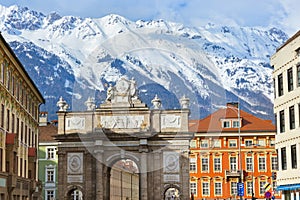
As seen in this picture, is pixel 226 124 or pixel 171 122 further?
pixel 226 124

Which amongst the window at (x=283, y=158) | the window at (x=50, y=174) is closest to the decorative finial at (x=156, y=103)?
the window at (x=50, y=174)

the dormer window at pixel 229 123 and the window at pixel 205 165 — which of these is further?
the dormer window at pixel 229 123

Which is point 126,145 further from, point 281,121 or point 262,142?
point 281,121

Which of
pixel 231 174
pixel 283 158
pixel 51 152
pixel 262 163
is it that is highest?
pixel 51 152

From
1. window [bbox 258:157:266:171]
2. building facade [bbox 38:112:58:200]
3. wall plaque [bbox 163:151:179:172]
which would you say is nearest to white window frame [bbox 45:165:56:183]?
building facade [bbox 38:112:58:200]

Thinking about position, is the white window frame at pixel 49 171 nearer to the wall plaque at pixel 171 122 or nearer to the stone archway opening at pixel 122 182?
the stone archway opening at pixel 122 182

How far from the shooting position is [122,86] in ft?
216

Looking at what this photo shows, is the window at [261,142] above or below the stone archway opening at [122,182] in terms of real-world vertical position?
above

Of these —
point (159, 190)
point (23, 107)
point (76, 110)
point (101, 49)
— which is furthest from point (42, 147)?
point (23, 107)

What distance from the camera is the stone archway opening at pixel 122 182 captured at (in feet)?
290

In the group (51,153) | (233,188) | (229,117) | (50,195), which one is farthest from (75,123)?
(233,188)

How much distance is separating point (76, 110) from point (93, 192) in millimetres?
9517

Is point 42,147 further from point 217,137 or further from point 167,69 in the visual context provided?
point 167,69

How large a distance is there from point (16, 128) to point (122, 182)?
60.9 m
